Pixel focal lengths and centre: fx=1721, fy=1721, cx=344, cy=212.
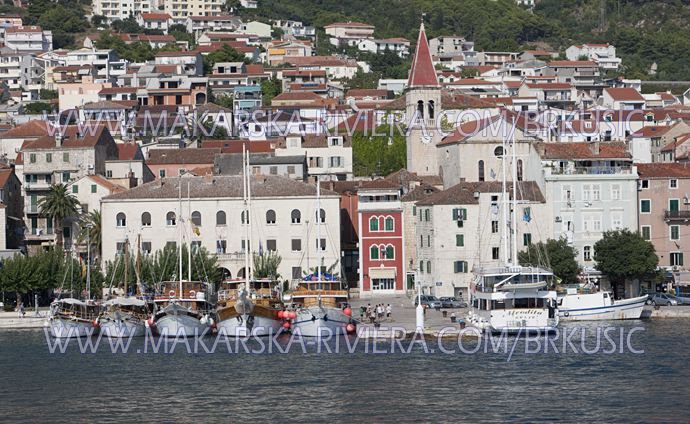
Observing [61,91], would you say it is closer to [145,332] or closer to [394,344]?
[145,332]

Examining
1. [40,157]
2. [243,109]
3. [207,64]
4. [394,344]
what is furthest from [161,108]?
[394,344]

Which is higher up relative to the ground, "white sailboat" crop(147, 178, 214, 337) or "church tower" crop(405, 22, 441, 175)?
"church tower" crop(405, 22, 441, 175)

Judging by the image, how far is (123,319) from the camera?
7650cm

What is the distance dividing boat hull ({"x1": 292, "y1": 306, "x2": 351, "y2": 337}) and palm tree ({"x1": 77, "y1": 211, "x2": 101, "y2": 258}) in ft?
73.0

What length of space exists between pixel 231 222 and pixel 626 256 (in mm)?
20700

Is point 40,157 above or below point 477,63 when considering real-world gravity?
below

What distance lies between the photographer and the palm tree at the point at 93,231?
3625 inches

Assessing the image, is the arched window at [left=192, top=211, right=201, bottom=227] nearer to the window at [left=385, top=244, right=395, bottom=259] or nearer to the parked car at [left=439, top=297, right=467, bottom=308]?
the window at [left=385, top=244, right=395, bottom=259]

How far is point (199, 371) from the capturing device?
62125 mm

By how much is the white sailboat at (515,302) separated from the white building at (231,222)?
17869mm

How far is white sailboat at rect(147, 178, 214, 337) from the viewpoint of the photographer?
74.8 metres

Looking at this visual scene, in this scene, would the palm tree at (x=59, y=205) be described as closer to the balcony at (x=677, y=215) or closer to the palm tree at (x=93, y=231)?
the palm tree at (x=93, y=231)

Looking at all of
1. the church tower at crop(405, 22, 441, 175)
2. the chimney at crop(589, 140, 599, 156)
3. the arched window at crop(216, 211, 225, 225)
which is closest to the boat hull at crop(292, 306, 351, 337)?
the arched window at crop(216, 211, 225, 225)

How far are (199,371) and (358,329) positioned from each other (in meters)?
11.6
